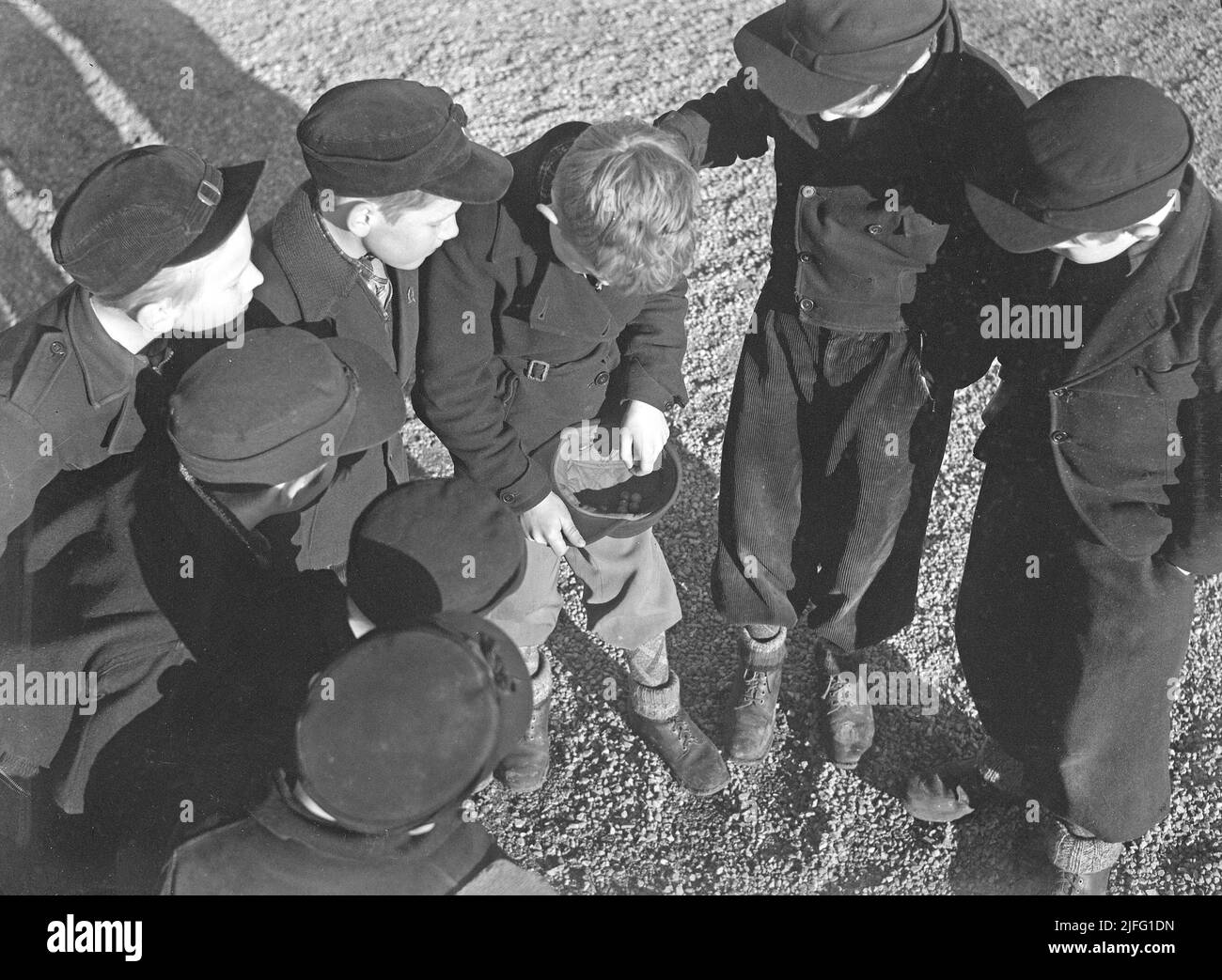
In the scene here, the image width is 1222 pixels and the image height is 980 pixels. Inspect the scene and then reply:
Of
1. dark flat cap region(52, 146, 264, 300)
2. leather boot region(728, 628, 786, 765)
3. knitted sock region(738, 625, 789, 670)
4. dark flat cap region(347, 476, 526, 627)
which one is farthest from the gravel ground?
dark flat cap region(52, 146, 264, 300)

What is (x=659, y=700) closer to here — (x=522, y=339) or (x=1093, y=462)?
(x=522, y=339)

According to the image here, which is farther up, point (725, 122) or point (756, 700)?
point (725, 122)

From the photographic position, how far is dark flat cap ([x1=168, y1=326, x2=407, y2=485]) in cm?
231

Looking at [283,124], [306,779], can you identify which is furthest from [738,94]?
[283,124]

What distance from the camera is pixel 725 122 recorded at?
3139 millimetres

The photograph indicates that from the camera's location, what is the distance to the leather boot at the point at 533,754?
3.60 meters

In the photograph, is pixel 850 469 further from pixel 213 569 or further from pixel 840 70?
pixel 213 569

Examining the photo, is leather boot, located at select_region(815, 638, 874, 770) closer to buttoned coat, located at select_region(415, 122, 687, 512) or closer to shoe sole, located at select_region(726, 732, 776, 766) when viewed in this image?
shoe sole, located at select_region(726, 732, 776, 766)

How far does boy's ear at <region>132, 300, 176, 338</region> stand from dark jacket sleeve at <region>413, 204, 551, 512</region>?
0.64 m

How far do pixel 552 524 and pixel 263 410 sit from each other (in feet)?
3.22

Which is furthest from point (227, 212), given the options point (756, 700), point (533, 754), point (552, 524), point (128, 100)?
point (128, 100)

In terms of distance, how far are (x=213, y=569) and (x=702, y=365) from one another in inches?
107

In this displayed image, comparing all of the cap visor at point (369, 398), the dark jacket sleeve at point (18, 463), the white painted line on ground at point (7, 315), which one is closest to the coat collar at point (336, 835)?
the cap visor at point (369, 398)

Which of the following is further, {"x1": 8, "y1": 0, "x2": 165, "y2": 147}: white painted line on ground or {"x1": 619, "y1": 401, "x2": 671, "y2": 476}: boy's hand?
{"x1": 8, "y1": 0, "x2": 165, "y2": 147}: white painted line on ground
